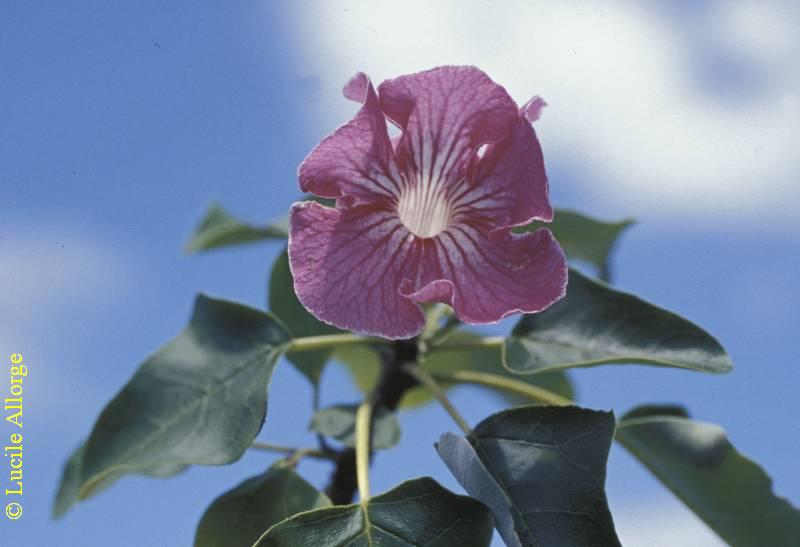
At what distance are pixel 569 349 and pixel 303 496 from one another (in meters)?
0.41

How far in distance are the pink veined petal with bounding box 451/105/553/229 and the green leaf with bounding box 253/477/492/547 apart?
32 centimetres

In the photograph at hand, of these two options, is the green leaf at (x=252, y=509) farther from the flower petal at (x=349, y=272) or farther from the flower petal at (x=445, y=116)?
the flower petal at (x=445, y=116)

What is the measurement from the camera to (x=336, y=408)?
4.98ft

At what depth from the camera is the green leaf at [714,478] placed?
1496 millimetres

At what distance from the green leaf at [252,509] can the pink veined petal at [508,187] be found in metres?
0.43

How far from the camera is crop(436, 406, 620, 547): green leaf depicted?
1054 millimetres

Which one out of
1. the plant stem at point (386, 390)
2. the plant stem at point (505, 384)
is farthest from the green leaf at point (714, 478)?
the plant stem at point (386, 390)

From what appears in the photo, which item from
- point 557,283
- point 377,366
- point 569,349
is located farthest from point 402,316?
point 377,366

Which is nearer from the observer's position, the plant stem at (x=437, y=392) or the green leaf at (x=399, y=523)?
the green leaf at (x=399, y=523)

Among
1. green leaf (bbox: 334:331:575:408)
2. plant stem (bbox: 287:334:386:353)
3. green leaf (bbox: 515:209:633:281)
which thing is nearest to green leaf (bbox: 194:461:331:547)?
plant stem (bbox: 287:334:386:353)

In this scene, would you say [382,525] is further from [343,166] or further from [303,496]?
[343,166]

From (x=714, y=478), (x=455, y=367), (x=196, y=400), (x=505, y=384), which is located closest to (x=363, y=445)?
(x=196, y=400)

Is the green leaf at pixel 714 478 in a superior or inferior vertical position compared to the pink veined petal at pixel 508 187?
inferior

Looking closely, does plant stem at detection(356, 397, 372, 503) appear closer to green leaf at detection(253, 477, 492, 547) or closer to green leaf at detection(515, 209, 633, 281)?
green leaf at detection(253, 477, 492, 547)
